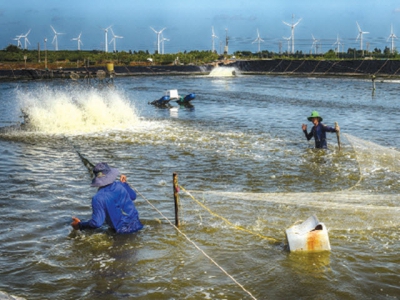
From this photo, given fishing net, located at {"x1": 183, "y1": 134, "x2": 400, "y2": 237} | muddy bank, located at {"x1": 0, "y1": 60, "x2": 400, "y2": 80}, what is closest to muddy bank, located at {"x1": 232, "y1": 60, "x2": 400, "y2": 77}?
muddy bank, located at {"x1": 0, "y1": 60, "x2": 400, "y2": 80}

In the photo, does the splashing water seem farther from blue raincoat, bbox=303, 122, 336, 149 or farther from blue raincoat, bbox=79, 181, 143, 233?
blue raincoat, bbox=79, 181, 143, 233

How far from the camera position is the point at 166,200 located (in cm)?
953

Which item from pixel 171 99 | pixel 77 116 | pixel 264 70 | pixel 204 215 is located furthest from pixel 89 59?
pixel 204 215

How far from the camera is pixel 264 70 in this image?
76.6 meters

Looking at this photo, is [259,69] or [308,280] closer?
[308,280]

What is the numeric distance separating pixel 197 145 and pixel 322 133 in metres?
3.95

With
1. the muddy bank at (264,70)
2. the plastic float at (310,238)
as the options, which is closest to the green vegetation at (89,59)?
the muddy bank at (264,70)

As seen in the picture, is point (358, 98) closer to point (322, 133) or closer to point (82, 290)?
point (322, 133)

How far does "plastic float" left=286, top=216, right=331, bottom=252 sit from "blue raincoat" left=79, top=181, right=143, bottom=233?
7.11 ft

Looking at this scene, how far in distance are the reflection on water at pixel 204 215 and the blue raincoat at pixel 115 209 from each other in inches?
11.5

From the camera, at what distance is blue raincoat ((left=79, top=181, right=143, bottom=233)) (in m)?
6.54

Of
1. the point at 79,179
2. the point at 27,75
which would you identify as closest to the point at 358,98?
the point at 79,179

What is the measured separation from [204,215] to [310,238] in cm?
237

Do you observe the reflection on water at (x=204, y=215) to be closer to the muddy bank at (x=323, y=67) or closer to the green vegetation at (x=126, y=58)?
A: the muddy bank at (x=323, y=67)
